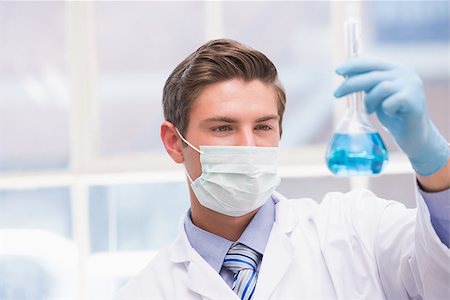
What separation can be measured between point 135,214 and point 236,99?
1779 millimetres

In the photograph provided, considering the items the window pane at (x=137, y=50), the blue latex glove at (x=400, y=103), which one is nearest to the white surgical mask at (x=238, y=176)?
the blue latex glove at (x=400, y=103)

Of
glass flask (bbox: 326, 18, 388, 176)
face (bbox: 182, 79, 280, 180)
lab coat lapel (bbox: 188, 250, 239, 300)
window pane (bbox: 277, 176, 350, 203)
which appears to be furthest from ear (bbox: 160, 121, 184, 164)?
window pane (bbox: 277, 176, 350, 203)

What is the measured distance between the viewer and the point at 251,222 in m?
1.91

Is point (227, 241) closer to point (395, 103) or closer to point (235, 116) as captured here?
point (235, 116)

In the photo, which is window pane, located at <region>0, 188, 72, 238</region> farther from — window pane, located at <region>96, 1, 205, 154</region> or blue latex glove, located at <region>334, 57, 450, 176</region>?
blue latex glove, located at <region>334, 57, 450, 176</region>

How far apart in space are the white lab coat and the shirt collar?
25 millimetres

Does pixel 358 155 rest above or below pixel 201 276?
above

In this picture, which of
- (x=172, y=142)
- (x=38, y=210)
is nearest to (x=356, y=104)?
(x=172, y=142)

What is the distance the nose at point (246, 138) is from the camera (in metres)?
1.82

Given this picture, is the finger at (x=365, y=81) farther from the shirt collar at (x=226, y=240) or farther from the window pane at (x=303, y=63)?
the window pane at (x=303, y=63)

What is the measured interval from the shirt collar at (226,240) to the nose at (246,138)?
0.24 meters

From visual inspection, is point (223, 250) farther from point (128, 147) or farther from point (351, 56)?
point (128, 147)

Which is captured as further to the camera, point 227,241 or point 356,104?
point 227,241

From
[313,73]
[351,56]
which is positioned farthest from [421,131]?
[313,73]
